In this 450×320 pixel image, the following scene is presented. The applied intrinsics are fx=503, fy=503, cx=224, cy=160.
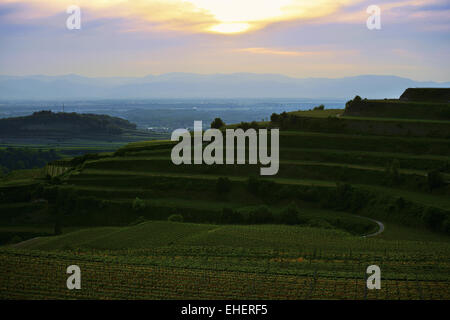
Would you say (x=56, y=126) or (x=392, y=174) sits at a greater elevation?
(x=56, y=126)

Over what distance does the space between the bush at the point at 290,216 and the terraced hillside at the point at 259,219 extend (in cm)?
→ 12

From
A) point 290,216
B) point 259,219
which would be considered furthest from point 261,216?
point 290,216

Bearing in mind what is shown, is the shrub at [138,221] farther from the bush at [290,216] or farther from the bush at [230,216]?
the bush at [290,216]

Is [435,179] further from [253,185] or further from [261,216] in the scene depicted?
[253,185]

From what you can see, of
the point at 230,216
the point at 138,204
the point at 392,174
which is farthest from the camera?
the point at 138,204

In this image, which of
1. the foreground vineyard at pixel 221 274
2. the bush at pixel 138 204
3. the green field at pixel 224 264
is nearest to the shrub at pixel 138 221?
the bush at pixel 138 204

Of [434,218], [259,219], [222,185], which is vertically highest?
[222,185]

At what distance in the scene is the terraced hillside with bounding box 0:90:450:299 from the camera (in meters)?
31.3

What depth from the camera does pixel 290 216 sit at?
5266 cm

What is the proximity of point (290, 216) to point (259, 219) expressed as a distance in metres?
3.31

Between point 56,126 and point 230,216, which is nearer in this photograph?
point 230,216

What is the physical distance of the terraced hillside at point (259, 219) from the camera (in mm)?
31328

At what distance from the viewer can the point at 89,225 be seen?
58.5 m
